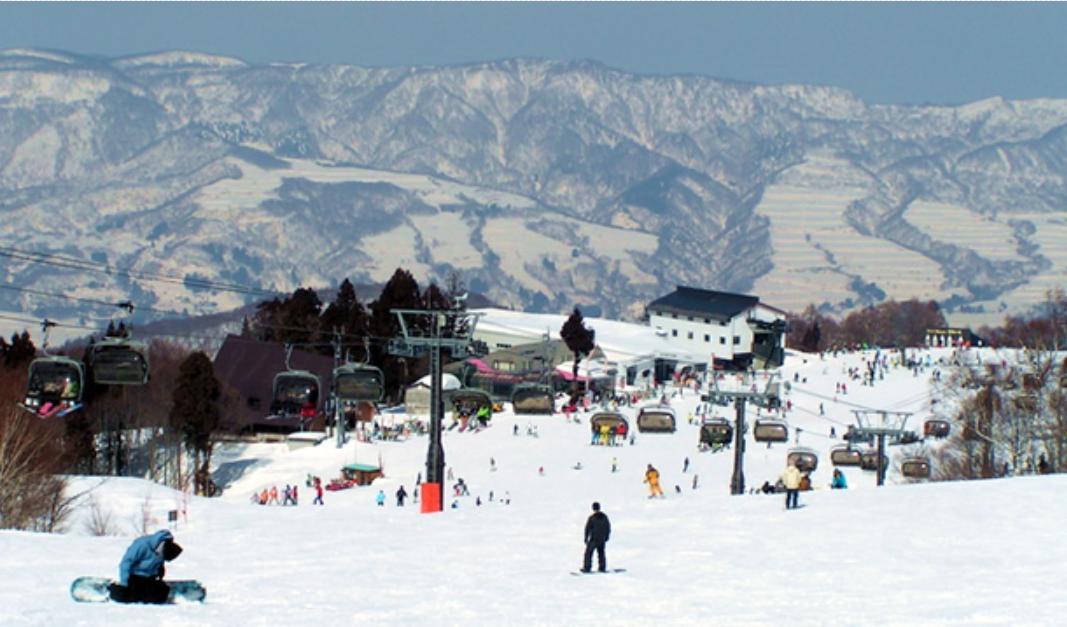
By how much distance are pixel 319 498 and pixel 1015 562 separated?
32.9m

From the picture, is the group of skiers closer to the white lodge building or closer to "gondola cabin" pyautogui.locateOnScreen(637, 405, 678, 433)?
"gondola cabin" pyautogui.locateOnScreen(637, 405, 678, 433)

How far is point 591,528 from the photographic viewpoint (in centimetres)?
2923

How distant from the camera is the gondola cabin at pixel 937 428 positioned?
85.7 meters

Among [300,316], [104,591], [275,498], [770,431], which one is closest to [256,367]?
[300,316]

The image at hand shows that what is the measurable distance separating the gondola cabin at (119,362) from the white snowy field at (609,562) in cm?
304

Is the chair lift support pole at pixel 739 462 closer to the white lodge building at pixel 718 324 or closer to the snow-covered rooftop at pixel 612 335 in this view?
the snow-covered rooftop at pixel 612 335

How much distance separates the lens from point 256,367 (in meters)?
113

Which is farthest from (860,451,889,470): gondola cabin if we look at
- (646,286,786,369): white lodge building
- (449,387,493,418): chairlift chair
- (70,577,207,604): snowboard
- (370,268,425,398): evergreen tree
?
(646,286,786,369): white lodge building

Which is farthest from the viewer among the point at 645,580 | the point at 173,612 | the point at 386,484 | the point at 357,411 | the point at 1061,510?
the point at 357,411

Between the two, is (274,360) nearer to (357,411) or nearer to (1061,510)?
(357,411)

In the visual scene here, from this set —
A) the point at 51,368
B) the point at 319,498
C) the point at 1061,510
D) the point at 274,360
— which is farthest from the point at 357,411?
the point at 1061,510

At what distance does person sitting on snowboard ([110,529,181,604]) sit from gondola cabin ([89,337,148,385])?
558 inches

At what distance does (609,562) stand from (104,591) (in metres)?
8.94

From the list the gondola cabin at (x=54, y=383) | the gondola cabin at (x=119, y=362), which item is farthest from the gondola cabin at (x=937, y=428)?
the gondola cabin at (x=119, y=362)
